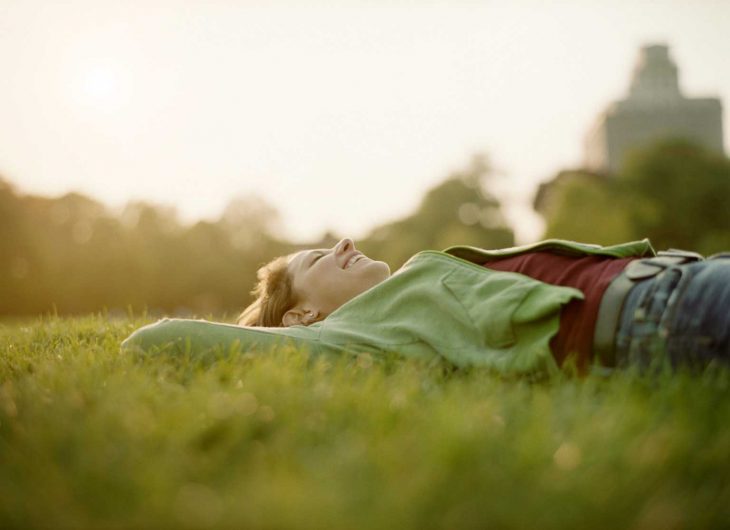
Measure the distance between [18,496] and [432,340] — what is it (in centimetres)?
196

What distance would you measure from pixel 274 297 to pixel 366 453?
297 cm

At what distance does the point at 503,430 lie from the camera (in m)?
1.95

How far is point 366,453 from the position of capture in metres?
1.73

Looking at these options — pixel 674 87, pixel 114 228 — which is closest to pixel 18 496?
pixel 114 228

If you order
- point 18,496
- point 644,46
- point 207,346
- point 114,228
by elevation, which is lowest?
point 114,228

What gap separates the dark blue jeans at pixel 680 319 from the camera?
8.36 feet

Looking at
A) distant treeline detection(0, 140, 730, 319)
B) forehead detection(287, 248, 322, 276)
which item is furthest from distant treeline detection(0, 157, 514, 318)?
forehead detection(287, 248, 322, 276)

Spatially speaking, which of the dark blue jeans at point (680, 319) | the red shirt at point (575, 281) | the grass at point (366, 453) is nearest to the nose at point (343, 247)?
the red shirt at point (575, 281)

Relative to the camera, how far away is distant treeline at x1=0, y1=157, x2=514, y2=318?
3209 centimetres

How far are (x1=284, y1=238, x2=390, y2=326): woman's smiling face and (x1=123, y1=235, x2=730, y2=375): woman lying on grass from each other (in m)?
0.65

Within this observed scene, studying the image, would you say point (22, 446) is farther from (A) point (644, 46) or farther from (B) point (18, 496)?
(A) point (644, 46)

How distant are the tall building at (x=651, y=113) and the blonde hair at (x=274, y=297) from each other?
236 feet

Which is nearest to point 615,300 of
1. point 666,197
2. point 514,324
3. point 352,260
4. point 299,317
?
point 514,324

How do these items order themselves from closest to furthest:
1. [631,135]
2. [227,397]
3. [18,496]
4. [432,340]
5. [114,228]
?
[18,496], [227,397], [432,340], [114,228], [631,135]
